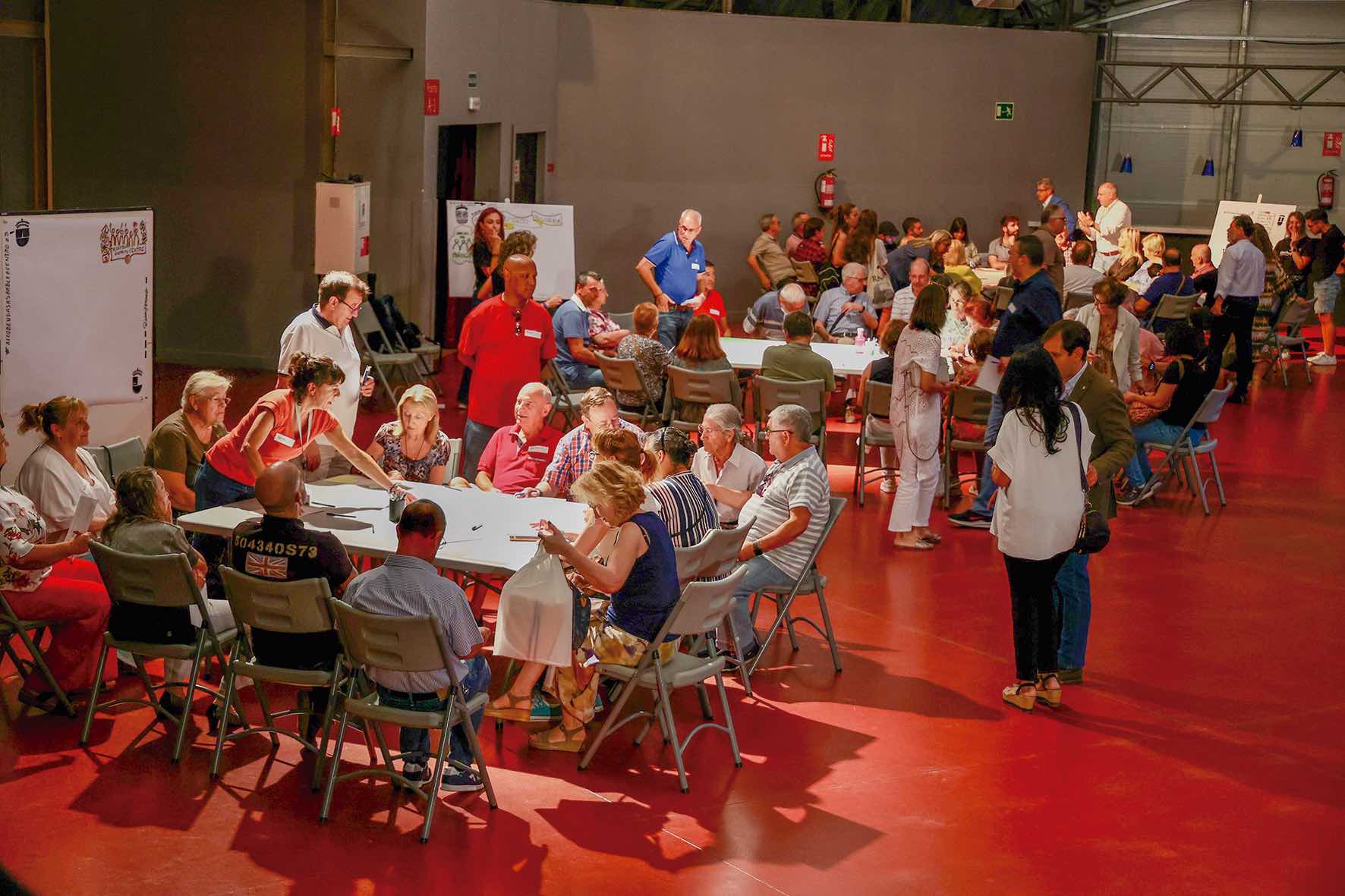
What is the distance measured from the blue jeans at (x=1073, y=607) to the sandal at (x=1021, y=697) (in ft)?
1.20

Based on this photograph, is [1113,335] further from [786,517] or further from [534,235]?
[534,235]

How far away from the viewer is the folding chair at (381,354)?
34.9 ft

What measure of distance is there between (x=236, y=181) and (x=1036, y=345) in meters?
7.99

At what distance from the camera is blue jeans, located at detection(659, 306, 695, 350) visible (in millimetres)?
10867

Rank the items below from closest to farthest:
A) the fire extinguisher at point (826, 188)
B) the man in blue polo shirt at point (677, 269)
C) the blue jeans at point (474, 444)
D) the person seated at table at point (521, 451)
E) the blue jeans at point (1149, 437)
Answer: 1. the person seated at table at point (521, 451)
2. the blue jeans at point (474, 444)
3. the blue jeans at point (1149, 437)
4. the man in blue polo shirt at point (677, 269)
5. the fire extinguisher at point (826, 188)

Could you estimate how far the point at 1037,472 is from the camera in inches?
222

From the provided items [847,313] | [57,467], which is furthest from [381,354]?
[57,467]

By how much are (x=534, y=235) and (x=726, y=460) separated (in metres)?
5.69

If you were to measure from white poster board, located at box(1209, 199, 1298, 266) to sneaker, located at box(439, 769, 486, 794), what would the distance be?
1305cm

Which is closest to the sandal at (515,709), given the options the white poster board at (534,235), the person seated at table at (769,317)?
the person seated at table at (769,317)

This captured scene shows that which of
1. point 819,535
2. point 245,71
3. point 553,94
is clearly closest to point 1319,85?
point 553,94

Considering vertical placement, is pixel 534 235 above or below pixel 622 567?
above

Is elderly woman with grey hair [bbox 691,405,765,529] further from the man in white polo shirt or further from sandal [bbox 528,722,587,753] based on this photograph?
the man in white polo shirt

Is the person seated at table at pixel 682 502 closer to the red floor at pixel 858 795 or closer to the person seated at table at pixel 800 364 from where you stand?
the red floor at pixel 858 795
